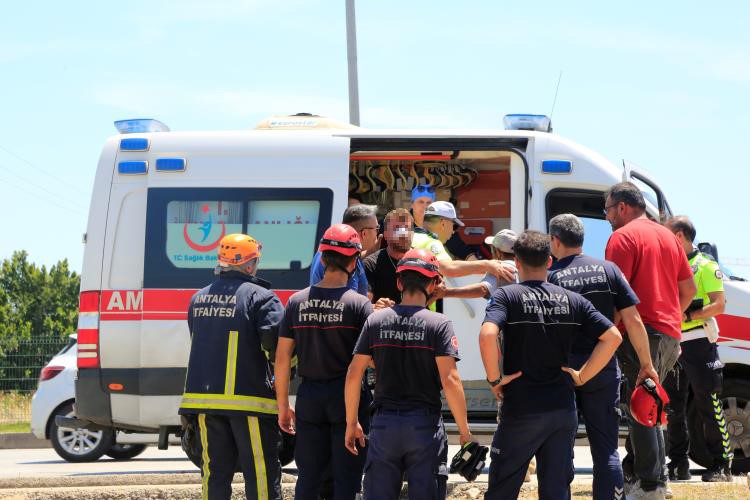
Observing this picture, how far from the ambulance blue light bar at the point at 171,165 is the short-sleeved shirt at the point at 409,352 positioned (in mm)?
3744

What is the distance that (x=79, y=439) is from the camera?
42.8 feet

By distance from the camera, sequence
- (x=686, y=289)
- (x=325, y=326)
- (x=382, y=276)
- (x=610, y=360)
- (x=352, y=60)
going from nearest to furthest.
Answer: (x=325, y=326) < (x=610, y=360) < (x=382, y=276) < (x=686, y=289) < (x=352, y=60)

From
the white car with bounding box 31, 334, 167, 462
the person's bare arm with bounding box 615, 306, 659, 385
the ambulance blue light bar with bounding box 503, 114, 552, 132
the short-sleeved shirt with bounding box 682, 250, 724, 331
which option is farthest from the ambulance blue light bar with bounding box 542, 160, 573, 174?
the white car with bounding box 31, 334, 167, 462

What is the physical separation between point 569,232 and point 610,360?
78 cm

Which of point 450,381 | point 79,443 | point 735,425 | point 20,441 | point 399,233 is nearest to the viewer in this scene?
point 450,381

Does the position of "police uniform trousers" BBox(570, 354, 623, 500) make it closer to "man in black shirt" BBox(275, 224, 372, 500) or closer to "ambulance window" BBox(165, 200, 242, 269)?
"man in black shirt" BBox(275, 224, 372, 500)

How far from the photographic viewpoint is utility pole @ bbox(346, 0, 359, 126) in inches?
559

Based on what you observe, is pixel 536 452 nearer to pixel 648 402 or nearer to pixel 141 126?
pixel 648 402

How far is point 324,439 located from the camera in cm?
630

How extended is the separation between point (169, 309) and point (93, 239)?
33.8 inches

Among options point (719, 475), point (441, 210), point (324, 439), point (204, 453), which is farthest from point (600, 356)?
point (719, 475)

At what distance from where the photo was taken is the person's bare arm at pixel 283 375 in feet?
20.4

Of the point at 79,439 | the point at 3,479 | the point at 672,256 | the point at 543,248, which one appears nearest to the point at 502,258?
the point at 672,256

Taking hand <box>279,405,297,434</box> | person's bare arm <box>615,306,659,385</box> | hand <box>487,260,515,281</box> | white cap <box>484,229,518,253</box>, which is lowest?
hand <box>279,405,297,434</box>
